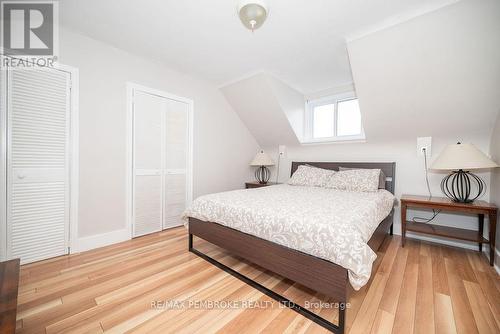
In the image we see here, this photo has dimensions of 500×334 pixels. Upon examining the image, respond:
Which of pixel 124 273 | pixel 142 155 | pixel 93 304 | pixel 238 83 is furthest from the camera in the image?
pixel 238 83

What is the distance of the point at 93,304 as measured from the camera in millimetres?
1446

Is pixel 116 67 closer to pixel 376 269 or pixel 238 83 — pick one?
pixel 238 83

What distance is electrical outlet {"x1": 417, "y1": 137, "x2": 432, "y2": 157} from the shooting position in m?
2.73

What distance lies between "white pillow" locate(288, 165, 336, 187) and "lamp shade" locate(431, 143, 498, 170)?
1263 millimetres

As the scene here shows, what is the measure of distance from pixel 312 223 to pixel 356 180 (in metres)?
1.74

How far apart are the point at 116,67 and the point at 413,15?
10.5 ft

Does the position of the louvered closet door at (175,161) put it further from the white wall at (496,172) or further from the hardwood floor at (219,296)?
the white wall at (496,172)

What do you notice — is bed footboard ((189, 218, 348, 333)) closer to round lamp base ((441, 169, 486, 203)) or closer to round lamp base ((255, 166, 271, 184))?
round lamp base ((441, 169, 486, 203))

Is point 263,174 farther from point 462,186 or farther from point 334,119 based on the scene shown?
point 462,186

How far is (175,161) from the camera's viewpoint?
3088mm

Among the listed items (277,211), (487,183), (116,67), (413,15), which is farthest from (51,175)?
(487,183)

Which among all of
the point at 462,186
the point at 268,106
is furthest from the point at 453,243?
the point at 268,106

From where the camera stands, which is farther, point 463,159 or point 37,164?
point 463,159

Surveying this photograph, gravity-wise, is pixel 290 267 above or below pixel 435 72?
below
